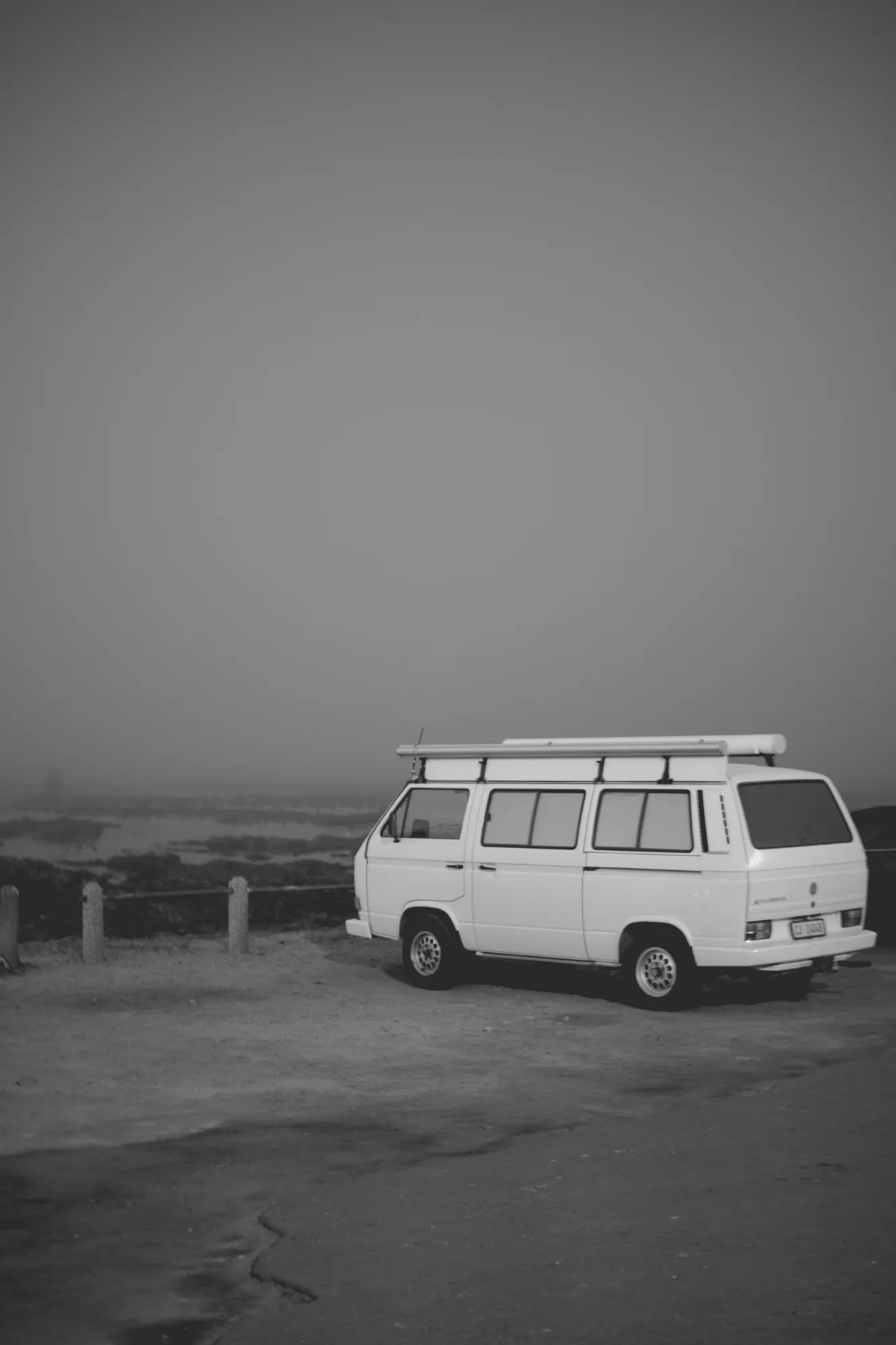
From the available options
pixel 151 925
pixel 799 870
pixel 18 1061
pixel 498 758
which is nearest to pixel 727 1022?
pixel 799 870

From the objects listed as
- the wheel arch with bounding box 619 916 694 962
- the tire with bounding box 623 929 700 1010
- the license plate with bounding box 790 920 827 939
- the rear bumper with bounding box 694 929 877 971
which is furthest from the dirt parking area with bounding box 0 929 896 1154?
the license plate with bounding box 790 920 827 939

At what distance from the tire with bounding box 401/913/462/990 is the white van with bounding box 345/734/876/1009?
2 cm

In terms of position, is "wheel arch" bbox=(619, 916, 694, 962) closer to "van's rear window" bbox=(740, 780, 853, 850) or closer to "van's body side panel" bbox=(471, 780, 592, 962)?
"van's body side panel" bbox=(471, 780, 592, 962)

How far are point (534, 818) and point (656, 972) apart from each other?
81.8 inches

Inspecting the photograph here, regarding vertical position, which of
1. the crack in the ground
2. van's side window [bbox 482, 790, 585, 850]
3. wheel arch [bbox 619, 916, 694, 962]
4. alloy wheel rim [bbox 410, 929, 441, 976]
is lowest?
the crack in the ground

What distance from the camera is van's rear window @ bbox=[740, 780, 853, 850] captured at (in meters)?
12.9

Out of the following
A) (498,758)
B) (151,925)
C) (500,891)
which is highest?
(498,758)

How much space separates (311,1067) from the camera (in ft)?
35.7

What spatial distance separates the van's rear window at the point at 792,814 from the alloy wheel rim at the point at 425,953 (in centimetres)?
394

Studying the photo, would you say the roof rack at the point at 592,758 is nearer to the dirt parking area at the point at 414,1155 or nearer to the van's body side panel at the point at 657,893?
the van's body side panel at the point at 657,893

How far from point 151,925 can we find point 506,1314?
32788 millimetres

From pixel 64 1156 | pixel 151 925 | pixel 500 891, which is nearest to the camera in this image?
pixel 64 1156

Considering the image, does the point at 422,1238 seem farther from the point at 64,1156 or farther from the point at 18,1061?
the point at 18,1061

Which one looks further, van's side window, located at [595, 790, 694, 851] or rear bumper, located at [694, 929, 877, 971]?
van's side window, located at [595, 790, 694, 851]
